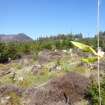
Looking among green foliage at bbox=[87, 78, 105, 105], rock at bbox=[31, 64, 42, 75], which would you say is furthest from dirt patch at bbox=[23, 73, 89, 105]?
rock at bbox=[31, 64, 42, 75]

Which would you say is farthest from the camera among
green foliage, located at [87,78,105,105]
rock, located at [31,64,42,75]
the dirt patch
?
A: rock, located at [31,64,42,75]

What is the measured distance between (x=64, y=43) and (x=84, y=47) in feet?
107

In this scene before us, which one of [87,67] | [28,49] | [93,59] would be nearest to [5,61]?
[28,49]

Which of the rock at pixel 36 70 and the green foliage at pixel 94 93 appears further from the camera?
the rock at pixel 36 70

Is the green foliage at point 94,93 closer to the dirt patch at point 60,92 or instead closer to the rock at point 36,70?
the dirt patch at point 60,92

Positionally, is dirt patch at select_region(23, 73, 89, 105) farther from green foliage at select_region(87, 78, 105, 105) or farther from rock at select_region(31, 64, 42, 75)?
rock at select_region(31, 64, 42, 75)

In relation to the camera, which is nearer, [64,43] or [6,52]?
[6,52]

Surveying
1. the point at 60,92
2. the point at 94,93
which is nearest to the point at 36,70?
the point at 60,92

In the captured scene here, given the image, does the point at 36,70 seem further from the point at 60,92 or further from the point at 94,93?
the point at 94,93

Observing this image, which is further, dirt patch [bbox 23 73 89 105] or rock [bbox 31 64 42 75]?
rock [bbox 31 64 42 75]

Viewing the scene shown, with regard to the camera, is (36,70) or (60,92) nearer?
(60,92)

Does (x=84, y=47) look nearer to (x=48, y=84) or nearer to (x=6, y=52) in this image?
(x=48, y=84)

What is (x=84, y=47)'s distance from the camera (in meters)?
1.13

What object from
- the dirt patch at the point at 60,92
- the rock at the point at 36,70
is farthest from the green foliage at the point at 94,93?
the rock at the point at 36,70
